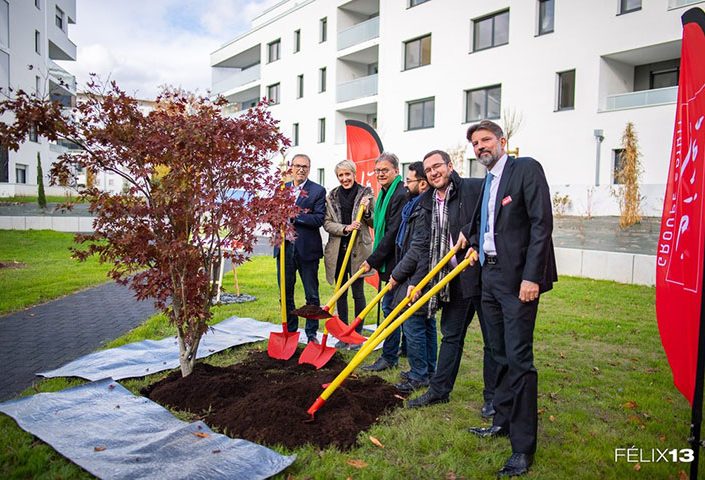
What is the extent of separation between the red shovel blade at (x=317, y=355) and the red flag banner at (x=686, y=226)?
9.98ft

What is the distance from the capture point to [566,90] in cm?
1881

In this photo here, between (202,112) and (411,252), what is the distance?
7.17ft

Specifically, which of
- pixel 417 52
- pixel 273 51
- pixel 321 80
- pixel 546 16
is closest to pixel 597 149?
pixel 546 16

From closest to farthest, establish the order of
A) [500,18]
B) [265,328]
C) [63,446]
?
1. [63,446]
2. [265,328]
3. [500,18]

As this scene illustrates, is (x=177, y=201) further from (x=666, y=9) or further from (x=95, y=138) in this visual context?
(x=666, y=9)

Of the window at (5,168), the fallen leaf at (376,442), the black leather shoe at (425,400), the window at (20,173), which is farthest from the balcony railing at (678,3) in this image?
the window at (20,173)

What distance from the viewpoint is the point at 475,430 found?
4109 mm

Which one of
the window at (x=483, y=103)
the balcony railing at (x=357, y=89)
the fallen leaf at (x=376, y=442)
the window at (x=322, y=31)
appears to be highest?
the window at (x=322, y=31)

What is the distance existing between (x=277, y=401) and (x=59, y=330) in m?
4.31

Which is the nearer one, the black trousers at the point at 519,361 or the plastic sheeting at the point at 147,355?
the black trousers at the point at 519,361

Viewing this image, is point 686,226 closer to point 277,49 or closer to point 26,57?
point 277,49

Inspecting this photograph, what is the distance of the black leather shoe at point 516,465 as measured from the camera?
348cm

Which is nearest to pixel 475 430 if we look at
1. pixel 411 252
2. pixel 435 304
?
pixel 435 304

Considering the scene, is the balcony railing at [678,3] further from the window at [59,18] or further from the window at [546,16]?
the window at [59,18]
